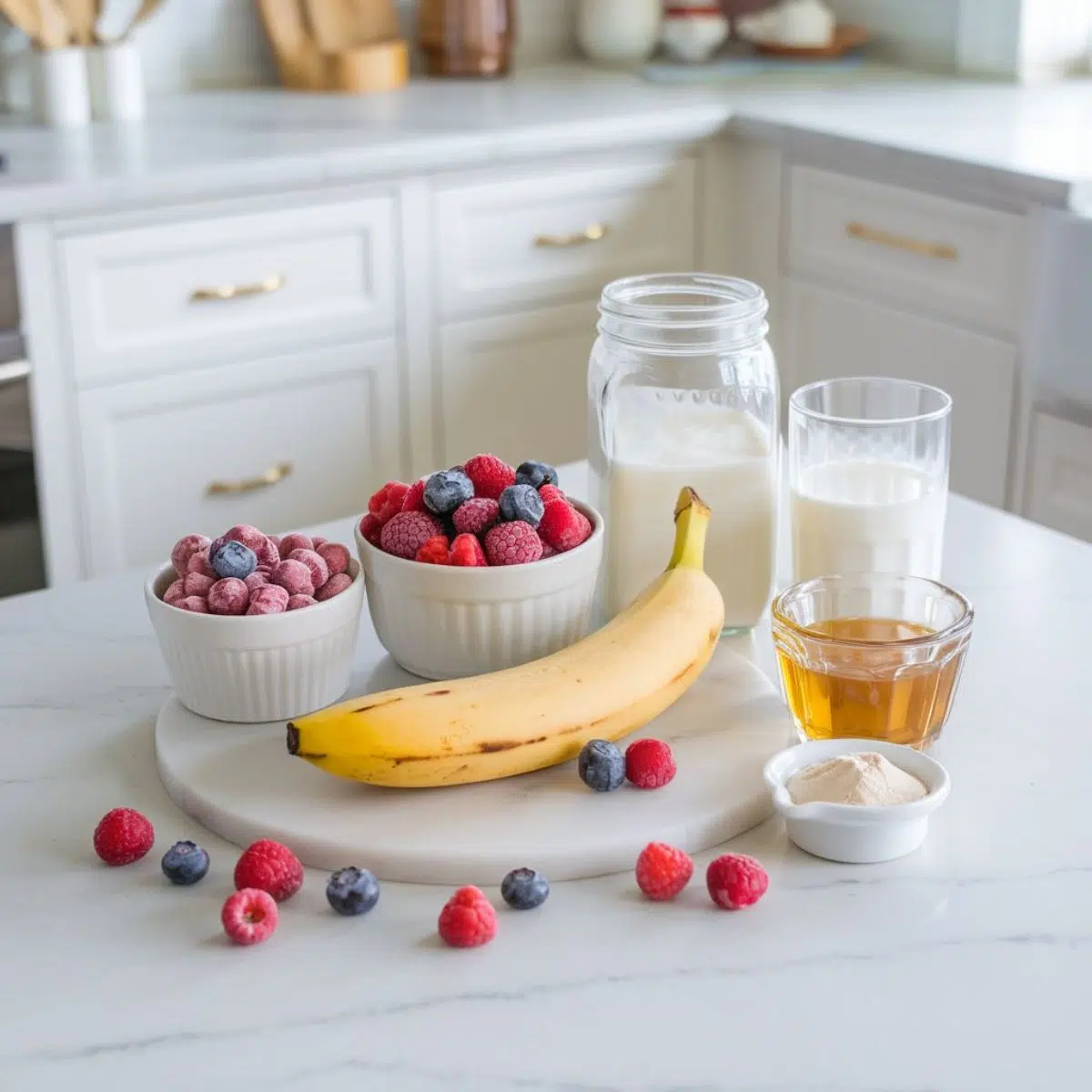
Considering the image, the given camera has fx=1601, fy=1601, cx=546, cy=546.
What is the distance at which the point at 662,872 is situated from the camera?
904 millimetres

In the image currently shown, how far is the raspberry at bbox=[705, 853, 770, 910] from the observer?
89 cm

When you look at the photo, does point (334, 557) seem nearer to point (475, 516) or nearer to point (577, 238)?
point (475, 516)

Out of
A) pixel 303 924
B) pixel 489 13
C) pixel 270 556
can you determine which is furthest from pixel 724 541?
pixel 489 13

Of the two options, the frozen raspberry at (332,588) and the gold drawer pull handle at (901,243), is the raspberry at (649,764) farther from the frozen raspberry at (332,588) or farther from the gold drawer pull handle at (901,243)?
the gold drawer pull handle at (901,243)

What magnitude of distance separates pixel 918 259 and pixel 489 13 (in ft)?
3.49

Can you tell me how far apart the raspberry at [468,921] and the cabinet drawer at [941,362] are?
5.73ft

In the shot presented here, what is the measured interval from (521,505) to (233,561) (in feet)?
0.64

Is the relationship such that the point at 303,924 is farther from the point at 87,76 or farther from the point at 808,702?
the point at 87,76

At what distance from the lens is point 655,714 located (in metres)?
1.08

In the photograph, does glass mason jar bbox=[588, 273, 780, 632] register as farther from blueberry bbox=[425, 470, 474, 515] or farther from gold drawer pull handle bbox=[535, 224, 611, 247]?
gold drawer pull handle bbox=[535, 224, 611, 247]

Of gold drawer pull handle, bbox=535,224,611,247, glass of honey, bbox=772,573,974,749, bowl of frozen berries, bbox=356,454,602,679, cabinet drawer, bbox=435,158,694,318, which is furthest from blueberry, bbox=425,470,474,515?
gold drawer pull handle, bbox=535,224,611,247

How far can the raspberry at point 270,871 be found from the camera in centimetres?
91

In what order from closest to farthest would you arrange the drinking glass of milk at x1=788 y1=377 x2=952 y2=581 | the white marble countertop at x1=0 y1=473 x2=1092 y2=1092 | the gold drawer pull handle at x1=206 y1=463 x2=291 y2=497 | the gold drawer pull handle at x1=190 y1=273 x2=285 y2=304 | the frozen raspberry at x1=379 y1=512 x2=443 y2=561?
the white marble countertop at x1=0 y1=473 x2=1092 y2=1092
the frozen raspberry at x1=379 y1=512 x2=443 y2=561
the drinking glass of milk at x1=788 y1=377 x2=952 y2=581
the gold drawer pull handle at x1=190 y1=273 x2=285 y2=304
the gold drawer pull handle at x1=206 y1=463 x2=291 y2=497

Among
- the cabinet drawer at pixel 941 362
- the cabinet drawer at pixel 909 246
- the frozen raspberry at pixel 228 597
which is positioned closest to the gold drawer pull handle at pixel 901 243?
the cabinet drawer at pixel 909 246
